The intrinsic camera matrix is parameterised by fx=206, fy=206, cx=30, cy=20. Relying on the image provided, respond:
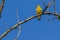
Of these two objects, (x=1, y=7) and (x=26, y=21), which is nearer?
(x=1, y=7)

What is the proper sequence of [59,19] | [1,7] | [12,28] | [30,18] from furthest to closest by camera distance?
[59,19] → [30,18] → [12,28] → [1,7]


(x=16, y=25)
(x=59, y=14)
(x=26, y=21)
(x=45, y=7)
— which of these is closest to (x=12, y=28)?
(x=16, y=25)

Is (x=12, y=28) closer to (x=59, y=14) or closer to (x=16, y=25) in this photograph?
(x=16, y=25)

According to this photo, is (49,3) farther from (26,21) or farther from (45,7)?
(26,21)

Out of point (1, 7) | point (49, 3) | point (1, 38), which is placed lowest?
point (1, 38)

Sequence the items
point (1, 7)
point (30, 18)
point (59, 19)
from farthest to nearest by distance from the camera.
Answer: point (59, 19), point (30, 18), point (1, 7)

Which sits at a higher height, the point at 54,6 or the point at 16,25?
the point at 54,6

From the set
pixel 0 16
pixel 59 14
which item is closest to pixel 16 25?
pixel 0 16

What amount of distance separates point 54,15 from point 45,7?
24cm

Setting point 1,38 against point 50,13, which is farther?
point 50,13

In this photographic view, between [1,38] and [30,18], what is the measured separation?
0.70m

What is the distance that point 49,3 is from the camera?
3.90m

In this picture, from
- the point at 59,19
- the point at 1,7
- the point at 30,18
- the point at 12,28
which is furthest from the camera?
the point at 59,19

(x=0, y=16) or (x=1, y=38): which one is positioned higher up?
(x=0, y=16)
